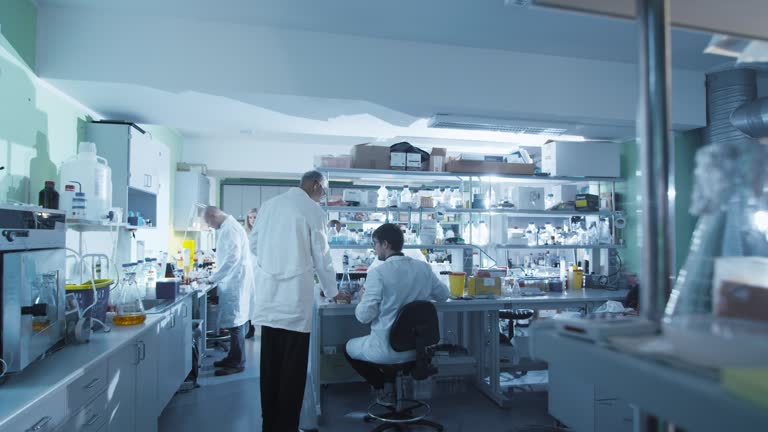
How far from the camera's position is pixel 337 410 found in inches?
127

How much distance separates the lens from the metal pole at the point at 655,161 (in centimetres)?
Result: 53

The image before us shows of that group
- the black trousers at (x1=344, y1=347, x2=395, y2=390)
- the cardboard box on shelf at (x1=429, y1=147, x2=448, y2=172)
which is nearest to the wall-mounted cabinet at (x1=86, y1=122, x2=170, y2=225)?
the black trousers at (x1=344, y1=347, x2=395, y2=390)

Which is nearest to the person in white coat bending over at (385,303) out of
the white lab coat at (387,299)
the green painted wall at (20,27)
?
the white lab coat at (387,299)

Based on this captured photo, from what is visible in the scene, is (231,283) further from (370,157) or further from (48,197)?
(48,197)

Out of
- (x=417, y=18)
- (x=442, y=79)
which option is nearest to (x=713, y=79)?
(x=442, y=79)

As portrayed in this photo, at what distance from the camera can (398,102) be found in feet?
10.7

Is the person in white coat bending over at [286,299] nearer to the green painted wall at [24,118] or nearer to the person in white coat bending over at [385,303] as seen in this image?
the person in white coat bending over at [385,303]

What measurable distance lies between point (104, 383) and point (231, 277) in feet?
7.88

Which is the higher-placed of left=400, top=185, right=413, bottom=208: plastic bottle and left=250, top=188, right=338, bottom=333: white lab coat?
left=400, top=185, right=413, bottom=208: plastic bottle

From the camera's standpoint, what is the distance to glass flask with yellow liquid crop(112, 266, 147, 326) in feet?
7.90

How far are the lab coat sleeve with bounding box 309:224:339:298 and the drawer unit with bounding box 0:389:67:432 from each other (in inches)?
55.0

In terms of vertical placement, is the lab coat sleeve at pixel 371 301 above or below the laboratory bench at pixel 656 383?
below

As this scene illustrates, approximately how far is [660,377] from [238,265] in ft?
14.0

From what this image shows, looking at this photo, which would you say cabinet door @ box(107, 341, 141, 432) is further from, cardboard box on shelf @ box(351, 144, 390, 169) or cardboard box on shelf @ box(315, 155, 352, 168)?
cardboard box on shelf @ box(351, 144, 390, 169)
